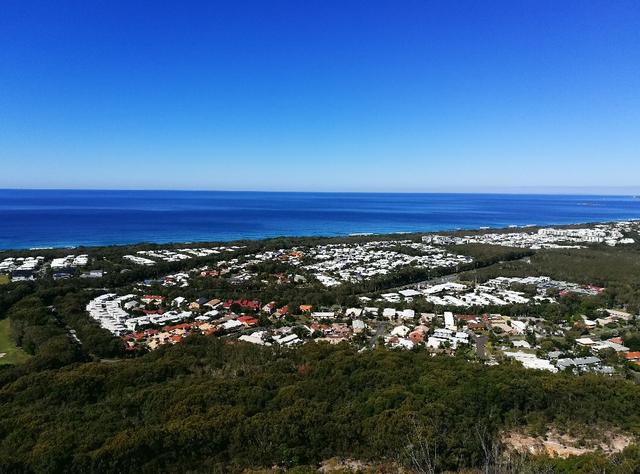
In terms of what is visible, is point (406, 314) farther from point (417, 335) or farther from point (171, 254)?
point (171, 254)

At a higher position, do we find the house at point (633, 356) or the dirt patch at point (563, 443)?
the dirt patch at point (563, 443)

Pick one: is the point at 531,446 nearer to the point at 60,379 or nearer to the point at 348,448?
the point at 348,448

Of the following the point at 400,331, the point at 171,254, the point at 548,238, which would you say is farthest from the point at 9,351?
the point at 548,238

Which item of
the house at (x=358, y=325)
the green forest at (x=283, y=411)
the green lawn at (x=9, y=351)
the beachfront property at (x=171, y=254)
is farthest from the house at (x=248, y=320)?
the beachfront property at (x=171, y=254)

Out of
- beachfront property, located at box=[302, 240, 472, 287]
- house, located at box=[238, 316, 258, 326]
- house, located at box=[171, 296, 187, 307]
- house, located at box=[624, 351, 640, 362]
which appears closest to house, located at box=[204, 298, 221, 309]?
house, located at box=[171, 296, 187, 307]

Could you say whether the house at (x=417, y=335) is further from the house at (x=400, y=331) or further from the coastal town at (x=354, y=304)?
the house at (x=400, y=331)

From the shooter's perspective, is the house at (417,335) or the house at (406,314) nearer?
the house at (417,335)

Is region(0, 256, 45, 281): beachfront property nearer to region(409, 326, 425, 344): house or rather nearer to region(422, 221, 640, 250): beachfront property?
region(409, 326, 425, 344): house

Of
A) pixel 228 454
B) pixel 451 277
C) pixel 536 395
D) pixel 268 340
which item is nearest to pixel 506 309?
pixel 451 277
